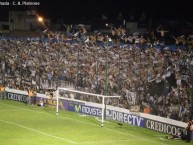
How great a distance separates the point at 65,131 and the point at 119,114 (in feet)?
13.9

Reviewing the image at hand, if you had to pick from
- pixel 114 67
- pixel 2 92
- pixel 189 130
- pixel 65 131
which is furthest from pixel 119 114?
pixel 2 92

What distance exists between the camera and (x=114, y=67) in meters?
28.9

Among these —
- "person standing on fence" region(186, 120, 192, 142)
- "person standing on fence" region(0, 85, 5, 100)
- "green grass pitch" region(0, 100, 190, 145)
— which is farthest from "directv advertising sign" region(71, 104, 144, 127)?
"person standing on fence" region(0, 85, 5, 100)

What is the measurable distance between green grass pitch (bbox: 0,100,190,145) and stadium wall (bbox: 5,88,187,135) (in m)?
0.37

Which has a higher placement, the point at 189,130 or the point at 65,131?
the point at 189,130

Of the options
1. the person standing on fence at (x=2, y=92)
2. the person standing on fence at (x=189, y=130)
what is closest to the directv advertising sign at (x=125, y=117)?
the person standing on fence at (x=189, y=130)

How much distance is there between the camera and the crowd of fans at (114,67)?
81.0ft

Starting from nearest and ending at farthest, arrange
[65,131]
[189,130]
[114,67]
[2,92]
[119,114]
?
[189,130], [65,131], [119,114], [114,67], [2,92]

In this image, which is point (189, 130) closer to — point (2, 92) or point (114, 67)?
point (114, 67)

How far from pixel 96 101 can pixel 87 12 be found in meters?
22.9

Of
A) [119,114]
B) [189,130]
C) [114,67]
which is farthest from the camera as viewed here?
[114,67]

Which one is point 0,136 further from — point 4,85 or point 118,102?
point 4,85

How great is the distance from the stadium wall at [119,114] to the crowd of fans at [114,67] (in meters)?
0.38

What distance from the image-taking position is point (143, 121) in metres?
25.7
